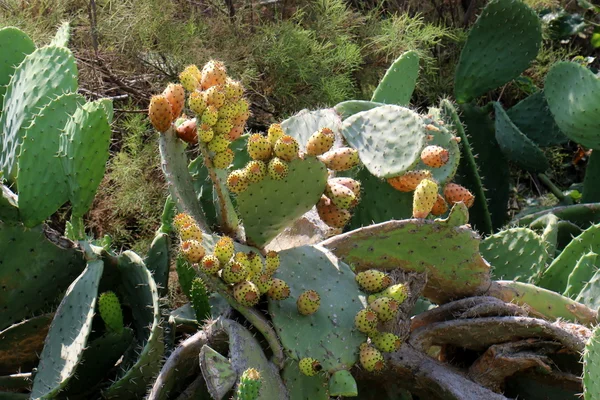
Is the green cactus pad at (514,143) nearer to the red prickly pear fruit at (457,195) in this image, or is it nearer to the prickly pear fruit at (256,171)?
the red prickly pear fruit at (457,195)

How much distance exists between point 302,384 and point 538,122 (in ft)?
6.53

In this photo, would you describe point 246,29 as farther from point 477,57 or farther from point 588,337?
point 588,337

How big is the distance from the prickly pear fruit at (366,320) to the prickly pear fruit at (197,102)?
1.85 ft

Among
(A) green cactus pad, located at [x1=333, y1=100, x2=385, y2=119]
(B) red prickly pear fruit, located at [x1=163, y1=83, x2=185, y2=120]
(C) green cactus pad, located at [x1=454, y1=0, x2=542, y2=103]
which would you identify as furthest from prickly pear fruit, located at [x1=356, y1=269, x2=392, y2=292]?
(C) green cactus pad, located at [x1=454, y1=0, x2=542, y2=103]

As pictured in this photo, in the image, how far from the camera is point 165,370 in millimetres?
1562

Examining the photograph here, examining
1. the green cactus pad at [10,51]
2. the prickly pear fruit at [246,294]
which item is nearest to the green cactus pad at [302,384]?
the prickly pear fruit at [246,294]

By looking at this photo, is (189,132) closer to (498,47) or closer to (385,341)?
(385,341)

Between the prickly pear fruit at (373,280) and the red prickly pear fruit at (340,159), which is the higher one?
the red prickly pear fruit at (340,159)

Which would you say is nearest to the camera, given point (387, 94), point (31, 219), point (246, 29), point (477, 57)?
point (31, 219)

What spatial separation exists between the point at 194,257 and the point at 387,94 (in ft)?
3.88

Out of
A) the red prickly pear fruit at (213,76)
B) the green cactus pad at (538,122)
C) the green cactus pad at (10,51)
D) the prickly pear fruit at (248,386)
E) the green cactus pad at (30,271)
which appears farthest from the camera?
the green cactus pad at (538,122)

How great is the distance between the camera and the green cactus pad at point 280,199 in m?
1.63

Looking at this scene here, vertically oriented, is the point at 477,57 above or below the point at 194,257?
below

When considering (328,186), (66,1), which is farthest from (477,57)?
(66,1)
